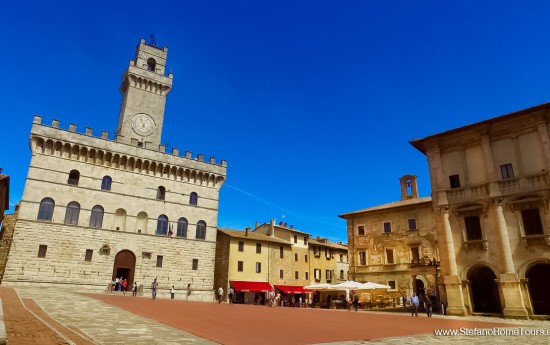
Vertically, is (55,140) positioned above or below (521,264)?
above

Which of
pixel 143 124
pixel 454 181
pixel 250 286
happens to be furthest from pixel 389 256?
pixel 143 124

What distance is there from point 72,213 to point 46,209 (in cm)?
198

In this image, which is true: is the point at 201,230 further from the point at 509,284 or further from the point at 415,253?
the point at 509,284

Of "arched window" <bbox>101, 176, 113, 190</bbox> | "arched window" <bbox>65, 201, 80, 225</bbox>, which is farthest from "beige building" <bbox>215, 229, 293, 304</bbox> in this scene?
"arched window" <bbox>65, 201, 80, 225</bbox>

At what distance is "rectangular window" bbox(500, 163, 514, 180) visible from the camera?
22.6 m

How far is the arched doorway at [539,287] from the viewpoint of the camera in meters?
20.7

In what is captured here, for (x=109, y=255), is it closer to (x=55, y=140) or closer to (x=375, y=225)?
(x=55, y=140)

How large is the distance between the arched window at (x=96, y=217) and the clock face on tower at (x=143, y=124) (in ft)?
33.2

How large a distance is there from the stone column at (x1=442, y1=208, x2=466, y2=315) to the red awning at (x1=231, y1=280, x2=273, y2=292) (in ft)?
70.4

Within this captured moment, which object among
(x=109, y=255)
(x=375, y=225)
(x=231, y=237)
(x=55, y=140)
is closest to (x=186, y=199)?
(x=231, y=237)

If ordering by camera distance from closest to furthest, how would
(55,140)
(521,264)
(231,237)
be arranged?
(521,264)
(55,140)
(231,237)

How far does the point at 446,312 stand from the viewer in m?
23.0

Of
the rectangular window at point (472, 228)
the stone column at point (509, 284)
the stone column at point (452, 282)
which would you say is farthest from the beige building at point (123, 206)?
the stone column at point (509, 284)

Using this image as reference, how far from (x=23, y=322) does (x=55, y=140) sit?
1081 inches
